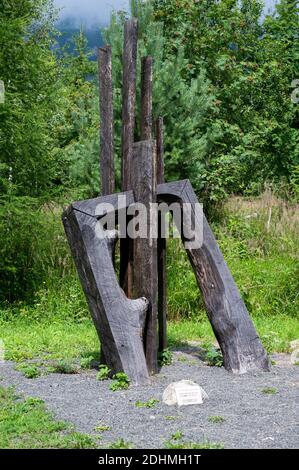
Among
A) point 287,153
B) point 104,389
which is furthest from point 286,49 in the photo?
point 104,389

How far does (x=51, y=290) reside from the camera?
10406mm

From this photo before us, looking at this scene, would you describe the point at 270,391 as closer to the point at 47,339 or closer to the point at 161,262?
the point at 161,262

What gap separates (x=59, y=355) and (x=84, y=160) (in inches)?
299

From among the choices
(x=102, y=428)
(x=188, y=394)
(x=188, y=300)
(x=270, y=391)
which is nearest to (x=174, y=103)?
(x=188, y=300)

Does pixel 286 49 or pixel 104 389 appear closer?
pixel 104 389

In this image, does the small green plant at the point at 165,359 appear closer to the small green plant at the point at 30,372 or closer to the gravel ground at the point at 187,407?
the gravel ground at the point at 187,407

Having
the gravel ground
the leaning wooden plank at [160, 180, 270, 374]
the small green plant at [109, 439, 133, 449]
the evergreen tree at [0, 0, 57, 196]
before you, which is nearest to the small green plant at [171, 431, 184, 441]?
the gravel ground

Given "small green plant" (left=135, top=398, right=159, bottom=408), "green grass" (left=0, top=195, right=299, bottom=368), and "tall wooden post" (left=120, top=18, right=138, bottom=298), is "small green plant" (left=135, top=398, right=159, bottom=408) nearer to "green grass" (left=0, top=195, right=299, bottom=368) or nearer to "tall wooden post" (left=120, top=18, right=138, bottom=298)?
"tall wooden post" (left=120, top=18, right=138, bottom=298)

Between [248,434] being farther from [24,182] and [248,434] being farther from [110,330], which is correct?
[24,182]

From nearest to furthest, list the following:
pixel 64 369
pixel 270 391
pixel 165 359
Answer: pixel 270 391, pixel 64 369, pixel 165 359

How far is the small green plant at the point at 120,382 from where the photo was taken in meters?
5.61

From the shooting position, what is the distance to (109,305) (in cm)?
582

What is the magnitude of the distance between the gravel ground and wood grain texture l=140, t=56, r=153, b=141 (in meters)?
2.06

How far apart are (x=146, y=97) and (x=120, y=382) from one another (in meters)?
2.38
